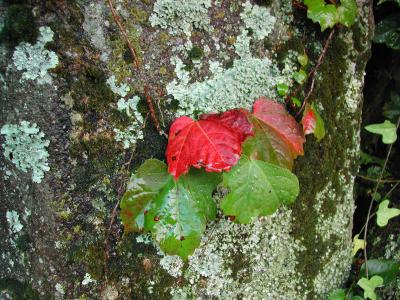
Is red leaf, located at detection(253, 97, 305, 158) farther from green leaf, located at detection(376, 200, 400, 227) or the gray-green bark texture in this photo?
green leaf, located at detection(376, 200, 400, 227)

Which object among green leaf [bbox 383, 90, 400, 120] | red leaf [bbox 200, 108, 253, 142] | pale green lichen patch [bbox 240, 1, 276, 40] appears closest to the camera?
red leaf [bbox 200, 108, 253, 142]

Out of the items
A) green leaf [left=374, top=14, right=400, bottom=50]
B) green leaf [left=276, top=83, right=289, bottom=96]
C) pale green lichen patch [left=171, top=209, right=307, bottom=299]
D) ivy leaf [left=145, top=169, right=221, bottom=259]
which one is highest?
green leaf [left=374, top=14, right=400, bottom=50]

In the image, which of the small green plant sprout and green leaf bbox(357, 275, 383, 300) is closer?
the small green plant sprout

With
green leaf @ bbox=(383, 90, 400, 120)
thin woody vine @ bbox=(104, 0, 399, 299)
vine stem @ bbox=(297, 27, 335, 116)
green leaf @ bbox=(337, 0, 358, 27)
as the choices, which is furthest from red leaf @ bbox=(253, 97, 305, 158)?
green leaf @ bbox=(383, 90, 400, 120)

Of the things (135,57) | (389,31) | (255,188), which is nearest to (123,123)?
(135,57)

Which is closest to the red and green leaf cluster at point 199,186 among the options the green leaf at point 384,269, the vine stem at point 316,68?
the vine stem at point 316,68

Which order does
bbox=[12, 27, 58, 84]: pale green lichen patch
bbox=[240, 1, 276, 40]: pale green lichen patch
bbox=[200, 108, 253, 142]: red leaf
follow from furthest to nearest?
bbox=[240, 1, 276, 40]: pale green lichen patch
bbox=[200, 108, 253, 142]: red leaf
bbox=[12, 27, 58, 84]: pale green lichen patch

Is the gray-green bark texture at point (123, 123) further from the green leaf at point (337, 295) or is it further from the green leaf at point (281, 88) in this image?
the green leaf at point (337, 295)
